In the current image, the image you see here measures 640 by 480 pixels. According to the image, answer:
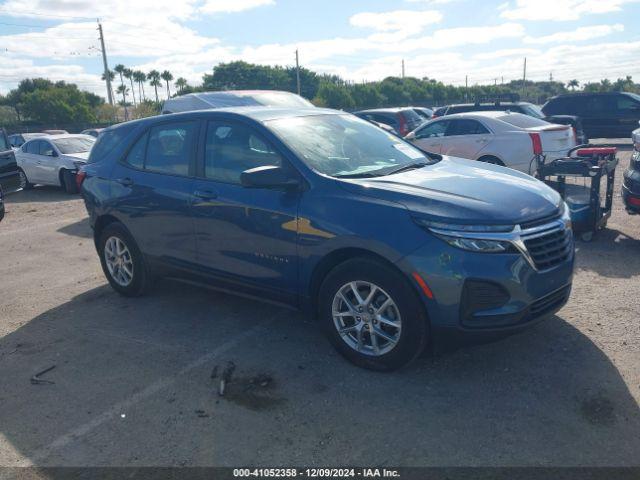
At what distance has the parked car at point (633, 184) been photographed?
615 centimetres

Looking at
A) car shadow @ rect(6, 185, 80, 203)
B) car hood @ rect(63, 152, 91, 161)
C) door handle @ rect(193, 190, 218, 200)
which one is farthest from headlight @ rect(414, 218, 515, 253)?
car hood @ rect(63, 152, 91, 161)

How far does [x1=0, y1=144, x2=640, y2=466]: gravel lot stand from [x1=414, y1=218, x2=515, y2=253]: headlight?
95 cm

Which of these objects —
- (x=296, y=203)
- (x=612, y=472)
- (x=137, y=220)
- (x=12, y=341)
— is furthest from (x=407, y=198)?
(x=12, y=341)

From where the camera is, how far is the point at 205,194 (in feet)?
15.1

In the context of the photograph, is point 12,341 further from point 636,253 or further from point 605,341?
point 636,253

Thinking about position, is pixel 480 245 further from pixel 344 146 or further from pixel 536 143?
pixel 536 143

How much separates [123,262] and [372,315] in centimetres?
301

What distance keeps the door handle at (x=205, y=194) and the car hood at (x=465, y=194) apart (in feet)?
4.09

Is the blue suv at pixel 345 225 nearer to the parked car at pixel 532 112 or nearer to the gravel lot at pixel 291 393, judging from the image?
the gravel lot at pixel 291 393

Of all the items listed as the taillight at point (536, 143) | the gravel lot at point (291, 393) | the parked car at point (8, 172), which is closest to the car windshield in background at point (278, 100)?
the taillight at point (536, 143)

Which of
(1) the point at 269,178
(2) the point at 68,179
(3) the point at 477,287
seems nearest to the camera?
(3) the point at 477,287

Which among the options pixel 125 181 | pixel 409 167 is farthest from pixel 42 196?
pixel 409 167

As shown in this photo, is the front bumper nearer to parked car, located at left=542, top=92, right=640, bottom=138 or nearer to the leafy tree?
parked car, located at left=542, top=92, right=640, bottom=138

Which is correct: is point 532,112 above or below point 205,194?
above
